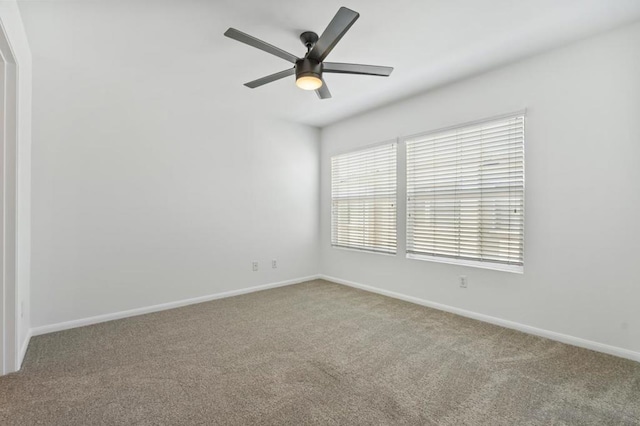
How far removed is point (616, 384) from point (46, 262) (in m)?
4.71

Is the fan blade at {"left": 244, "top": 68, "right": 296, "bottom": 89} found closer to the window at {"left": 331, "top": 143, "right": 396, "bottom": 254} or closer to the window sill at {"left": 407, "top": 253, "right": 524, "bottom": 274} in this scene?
the window at {"left": 331, "top": 143, "right": 396, "bottom": 254}

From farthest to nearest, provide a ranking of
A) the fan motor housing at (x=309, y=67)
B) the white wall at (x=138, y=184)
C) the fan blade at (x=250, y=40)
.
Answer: the white wall at (x=138, y=184), the fan motor housing at (x=309, y=67), the fan blade at (x=250, y=40)

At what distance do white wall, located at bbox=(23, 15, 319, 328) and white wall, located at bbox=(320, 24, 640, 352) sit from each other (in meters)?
2.71

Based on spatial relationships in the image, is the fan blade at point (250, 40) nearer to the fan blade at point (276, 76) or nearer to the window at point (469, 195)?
the fan blade at point (276, 76)

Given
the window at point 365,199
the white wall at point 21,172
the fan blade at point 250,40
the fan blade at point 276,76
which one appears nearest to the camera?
the fan blade at point 250,40

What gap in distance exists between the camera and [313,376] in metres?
2.12

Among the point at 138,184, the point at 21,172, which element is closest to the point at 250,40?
the point at 21,172

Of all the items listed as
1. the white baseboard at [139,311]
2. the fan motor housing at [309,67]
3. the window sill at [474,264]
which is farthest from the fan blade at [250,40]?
the white baseboard at [139,311]

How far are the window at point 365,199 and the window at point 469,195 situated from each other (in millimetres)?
322

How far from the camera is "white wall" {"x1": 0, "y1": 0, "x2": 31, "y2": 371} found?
206cm

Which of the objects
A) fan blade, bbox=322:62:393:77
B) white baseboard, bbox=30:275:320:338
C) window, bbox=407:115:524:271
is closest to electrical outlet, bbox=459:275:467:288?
window, bbox=407:115:524:271

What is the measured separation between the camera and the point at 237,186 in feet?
13.8

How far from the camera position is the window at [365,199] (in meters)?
4.13

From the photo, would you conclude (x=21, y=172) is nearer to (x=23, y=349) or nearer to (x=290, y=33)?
(x=23, y=349)
